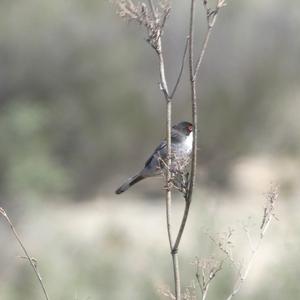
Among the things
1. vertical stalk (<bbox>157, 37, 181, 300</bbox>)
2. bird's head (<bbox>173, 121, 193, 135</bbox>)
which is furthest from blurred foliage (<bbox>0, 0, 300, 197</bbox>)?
vertical stalk (<bbox>157, 37, 181, 300</bbox>)

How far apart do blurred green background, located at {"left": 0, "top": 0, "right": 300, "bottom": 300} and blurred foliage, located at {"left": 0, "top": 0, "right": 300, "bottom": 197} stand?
0.02 m

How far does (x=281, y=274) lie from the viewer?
6539 millimetres

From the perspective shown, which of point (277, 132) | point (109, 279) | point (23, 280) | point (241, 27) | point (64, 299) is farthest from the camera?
point (241, 27)

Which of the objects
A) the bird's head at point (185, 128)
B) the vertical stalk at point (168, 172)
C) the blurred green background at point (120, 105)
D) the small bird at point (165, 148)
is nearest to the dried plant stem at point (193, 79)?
the vertical stalk at point (168, 172)

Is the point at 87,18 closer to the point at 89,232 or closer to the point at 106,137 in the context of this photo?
the point at 106,137

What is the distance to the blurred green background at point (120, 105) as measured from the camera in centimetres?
1442

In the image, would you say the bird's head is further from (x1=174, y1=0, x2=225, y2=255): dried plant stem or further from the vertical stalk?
(x1=174, y1=0, x2=225, y2=255): dried plant stem

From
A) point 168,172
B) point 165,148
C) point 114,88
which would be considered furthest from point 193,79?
point 114,88

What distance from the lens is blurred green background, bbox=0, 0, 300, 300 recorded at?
Answer: 1442cm

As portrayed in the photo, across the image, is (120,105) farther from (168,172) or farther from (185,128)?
(168,172)

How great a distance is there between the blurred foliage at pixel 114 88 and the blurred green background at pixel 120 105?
0.02m

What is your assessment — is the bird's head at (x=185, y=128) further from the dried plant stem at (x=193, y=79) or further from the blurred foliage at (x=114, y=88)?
the blurred foliage at (x=114, y=88)

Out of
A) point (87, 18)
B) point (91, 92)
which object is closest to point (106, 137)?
point (91, 92)

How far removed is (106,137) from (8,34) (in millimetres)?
2236
